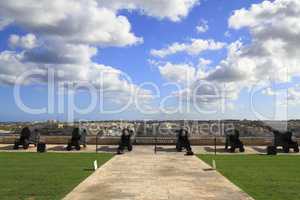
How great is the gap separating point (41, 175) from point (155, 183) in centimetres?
352


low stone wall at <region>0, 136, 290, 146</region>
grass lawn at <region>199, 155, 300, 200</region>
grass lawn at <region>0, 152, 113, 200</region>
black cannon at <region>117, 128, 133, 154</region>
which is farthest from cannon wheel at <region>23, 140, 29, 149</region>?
grass lawn at <region>199, 155, 300, 200</region>

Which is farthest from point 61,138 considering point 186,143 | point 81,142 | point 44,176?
point 44,176

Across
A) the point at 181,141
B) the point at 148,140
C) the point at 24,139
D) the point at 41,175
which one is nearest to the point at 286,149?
the point at 181,141

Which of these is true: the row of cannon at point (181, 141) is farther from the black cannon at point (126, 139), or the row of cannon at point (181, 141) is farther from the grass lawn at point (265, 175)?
the grass lawn at point (265, 175)

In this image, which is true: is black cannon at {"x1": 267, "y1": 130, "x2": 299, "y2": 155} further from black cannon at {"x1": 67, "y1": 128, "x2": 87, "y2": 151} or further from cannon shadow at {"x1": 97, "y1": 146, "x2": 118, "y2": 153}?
black cannon at {"x1": 67, "y1": 128, "x2": 87, "y2": 151}

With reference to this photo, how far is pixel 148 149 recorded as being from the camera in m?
25.3

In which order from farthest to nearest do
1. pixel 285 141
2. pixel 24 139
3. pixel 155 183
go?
pixel 24 139, pixel 285 141, pixel 155 183

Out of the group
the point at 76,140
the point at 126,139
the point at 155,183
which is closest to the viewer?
the point at 155,183

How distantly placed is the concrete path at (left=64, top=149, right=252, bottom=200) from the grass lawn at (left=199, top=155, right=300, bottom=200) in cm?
43

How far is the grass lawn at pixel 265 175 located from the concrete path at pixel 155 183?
1.40 feet

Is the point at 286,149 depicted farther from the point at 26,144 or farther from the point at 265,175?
the point at 26,144

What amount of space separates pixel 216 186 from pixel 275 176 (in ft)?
9.62

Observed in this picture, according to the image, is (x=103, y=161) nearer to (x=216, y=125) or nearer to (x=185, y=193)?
(x=185, y=193)

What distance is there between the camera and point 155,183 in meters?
Result: 12.9
